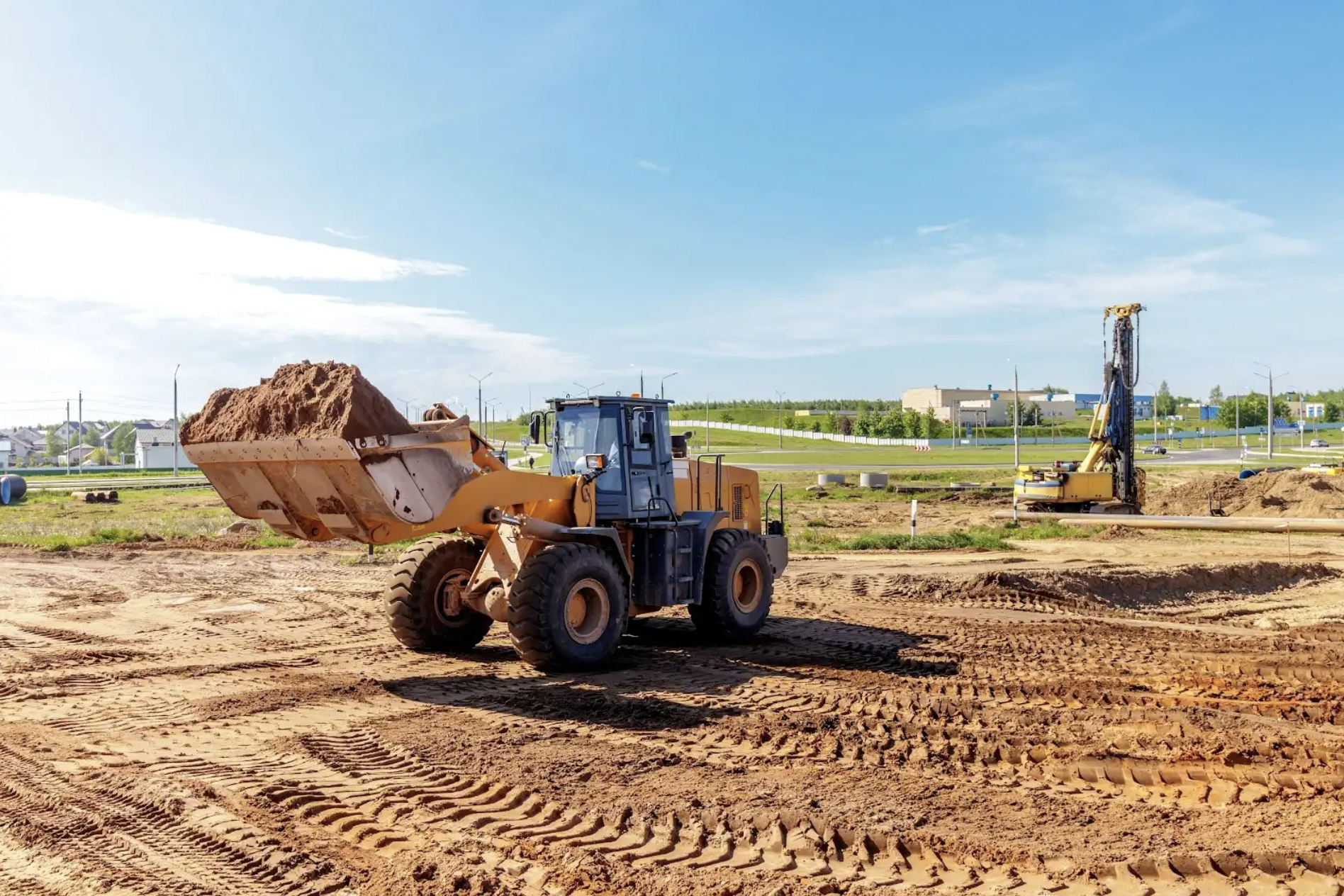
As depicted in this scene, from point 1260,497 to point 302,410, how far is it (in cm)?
3092

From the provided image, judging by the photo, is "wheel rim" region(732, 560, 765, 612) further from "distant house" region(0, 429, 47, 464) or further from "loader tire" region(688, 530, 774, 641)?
"distant house" region(0, 429, 47, 464)

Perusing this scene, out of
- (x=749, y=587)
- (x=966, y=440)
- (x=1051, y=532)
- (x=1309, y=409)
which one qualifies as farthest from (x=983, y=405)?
(x=749, y=587)

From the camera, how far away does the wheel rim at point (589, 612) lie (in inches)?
415

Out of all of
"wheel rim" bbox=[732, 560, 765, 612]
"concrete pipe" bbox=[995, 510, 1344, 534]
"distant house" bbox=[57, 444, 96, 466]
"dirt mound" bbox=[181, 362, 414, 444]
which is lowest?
"concrete pipe" bbox=[995, 510, 1344, 534]

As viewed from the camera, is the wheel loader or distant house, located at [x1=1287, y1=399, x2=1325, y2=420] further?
distant house, located at [x1=1287, y1=399, x2=1325, y2=420]

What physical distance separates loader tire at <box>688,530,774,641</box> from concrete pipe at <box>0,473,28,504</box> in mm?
41016

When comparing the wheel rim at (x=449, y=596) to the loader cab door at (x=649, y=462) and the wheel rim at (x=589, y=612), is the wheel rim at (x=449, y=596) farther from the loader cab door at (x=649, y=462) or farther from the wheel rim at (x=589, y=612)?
the loader cab door at (x=649, y=462)

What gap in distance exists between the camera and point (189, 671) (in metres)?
10.8

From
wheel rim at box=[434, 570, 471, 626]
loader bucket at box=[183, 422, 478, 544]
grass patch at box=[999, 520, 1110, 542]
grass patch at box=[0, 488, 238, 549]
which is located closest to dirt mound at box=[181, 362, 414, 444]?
loader bucket at box=[183, 422, 478, 544]

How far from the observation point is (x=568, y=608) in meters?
10.3

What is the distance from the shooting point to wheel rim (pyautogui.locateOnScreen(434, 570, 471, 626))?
1149 cm

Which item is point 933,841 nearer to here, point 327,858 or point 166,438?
point 327,858

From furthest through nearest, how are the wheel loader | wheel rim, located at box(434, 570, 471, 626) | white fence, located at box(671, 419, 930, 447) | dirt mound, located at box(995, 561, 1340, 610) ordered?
white fence, located at box(671, 419, 930, 447)
dirt mound, located at box(995, 561, 1340, 610)
wheel rim, located at box(434, 570, 471, 626)
the wheel loader

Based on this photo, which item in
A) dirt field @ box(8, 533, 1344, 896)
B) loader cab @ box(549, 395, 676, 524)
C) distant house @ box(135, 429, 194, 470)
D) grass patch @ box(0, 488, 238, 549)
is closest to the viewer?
dirt field @ box(8, 533, 1344, 896)
